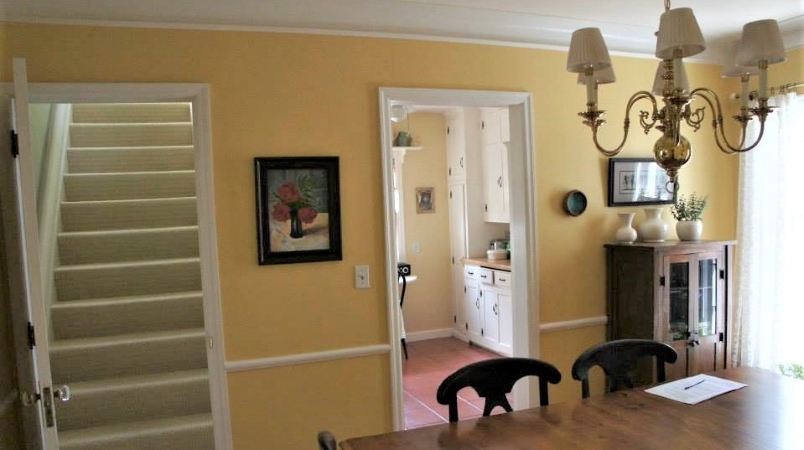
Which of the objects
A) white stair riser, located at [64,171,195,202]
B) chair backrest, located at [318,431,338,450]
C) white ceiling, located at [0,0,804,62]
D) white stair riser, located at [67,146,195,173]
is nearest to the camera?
chair backrest, located at [318,431,338,450]

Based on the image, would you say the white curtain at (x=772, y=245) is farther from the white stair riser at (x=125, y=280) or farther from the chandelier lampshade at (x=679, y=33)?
the white stair riser at (x=125, y=280)

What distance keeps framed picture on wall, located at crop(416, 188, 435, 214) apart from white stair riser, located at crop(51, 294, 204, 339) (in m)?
2.98

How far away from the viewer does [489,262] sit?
5.48 m

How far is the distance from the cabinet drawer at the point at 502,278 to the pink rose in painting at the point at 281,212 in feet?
9.34

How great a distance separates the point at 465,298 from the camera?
19.7ft

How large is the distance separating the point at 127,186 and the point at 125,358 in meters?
1.48

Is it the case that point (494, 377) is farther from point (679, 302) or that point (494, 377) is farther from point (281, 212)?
point (679, 302)

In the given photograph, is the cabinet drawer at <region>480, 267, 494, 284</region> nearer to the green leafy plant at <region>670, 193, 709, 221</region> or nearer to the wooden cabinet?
the wooden cabinet

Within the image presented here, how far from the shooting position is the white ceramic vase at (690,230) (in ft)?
11.5

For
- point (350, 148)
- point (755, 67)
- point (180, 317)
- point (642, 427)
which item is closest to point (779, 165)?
point (755, 67)

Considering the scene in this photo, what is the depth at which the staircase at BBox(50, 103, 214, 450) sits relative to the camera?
Answer: 122 inches

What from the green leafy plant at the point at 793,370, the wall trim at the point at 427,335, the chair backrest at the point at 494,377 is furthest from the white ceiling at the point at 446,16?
the wall trim at the point at 427,335

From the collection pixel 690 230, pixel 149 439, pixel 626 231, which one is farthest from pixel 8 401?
pixel 690 230

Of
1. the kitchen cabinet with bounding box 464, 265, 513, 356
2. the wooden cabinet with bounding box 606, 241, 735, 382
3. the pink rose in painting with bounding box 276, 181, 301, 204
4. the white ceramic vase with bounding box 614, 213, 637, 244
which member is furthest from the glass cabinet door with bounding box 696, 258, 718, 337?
the pink rose in painting with bounding box 276, 181, 301, 204
